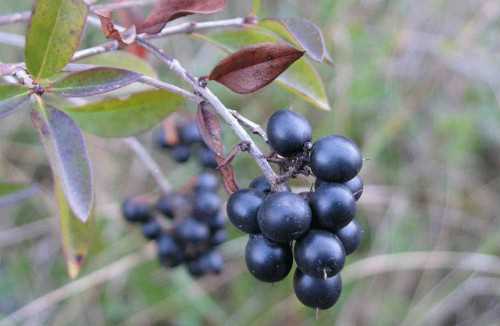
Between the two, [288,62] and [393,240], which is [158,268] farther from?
[288,62]

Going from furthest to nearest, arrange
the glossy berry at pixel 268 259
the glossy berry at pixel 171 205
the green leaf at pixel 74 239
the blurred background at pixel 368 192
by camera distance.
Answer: the blurred background at pixel 368 192, the glossy berry at pixel 171 205, the green leaf at pixel 74 239, the glossy berry at pixel 268 259

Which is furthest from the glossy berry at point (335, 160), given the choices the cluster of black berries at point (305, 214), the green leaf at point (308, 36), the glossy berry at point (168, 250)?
the glossy berry at point (168, 250)

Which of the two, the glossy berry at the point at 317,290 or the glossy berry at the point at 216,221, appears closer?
the glossy berry at the point at 317,290

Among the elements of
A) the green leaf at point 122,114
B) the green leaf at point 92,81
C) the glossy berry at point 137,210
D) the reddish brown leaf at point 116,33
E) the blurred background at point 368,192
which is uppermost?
the reddish brown leaf at point 116,33

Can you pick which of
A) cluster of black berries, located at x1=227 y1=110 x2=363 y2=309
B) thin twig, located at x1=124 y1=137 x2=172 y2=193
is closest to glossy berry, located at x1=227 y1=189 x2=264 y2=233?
cluster of black berries, located at x1=227 y1=110 x2=363 y2=309

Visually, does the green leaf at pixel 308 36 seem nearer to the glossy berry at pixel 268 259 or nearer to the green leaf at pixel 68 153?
the glossy berry at pixel 268 259

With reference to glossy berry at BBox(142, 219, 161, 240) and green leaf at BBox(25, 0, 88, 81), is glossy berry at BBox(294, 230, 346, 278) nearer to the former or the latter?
green leaf at BBox(25, 0, 88, 81)

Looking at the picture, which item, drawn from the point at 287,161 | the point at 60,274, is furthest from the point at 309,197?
the point at 60,274
